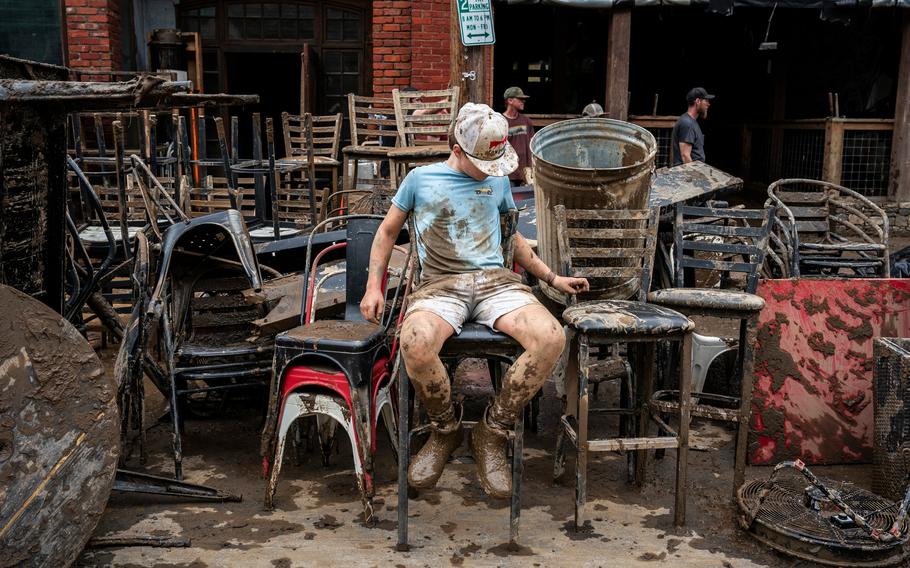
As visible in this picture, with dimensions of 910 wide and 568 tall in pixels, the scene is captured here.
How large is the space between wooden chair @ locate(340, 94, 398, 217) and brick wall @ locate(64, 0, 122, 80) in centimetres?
299

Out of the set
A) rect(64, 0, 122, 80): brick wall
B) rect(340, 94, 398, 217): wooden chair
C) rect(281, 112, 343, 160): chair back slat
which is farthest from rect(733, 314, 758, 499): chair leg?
rect(64, 0, 122, 80): brick wall

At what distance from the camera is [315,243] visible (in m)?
5.72

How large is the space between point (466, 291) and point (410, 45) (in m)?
7.11

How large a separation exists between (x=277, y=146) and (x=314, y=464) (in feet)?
28.7

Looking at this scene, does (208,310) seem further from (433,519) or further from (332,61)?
(332,61)

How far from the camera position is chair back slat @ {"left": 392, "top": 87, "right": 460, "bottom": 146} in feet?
28.9

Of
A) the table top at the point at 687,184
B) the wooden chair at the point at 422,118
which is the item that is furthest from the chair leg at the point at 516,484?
the wooden chair at the point at 422,118

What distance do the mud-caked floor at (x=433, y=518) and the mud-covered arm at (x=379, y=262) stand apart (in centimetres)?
96

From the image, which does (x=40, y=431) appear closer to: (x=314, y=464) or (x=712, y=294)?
(x=314, y=464)

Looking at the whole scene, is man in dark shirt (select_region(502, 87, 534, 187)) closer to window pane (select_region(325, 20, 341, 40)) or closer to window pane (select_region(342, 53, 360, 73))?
window pane (select_region(342, 53, 360, 73))

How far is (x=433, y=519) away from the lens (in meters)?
3.87

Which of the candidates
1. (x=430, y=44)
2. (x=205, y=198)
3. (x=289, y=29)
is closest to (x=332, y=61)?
(x=289, y=29)

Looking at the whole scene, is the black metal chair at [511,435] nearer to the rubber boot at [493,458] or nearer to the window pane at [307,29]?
the rubber boot at [493,458]

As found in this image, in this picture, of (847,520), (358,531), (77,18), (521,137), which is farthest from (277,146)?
(847,520)
